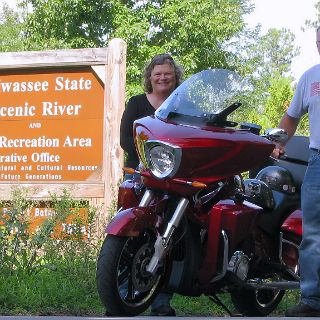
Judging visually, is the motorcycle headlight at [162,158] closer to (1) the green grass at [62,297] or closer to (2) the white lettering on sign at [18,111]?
(1) the green grass at [62,297]

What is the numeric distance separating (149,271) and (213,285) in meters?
0.60

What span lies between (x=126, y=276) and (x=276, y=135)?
133cm

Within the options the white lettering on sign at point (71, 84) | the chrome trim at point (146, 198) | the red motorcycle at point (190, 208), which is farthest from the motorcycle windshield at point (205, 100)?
the white lettering on sign at point (71, 84)

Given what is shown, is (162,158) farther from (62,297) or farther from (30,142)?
(30,142)

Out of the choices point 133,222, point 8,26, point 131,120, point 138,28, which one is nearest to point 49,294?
point 131,120

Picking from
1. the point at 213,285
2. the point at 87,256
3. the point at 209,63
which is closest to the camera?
the point at 213,285

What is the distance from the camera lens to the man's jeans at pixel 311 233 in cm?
581

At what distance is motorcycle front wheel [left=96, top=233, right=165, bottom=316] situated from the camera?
536 centimetres

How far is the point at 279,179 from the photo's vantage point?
6.87 m

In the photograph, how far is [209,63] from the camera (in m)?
35.5

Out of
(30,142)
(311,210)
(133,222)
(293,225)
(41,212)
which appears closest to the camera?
(133,222)

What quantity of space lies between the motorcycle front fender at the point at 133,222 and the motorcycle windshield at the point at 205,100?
681mm

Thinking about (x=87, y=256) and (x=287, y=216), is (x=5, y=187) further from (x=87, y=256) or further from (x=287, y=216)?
(x=287, y=216)

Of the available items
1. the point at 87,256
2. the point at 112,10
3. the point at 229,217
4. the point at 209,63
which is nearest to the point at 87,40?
the point at 112,10
